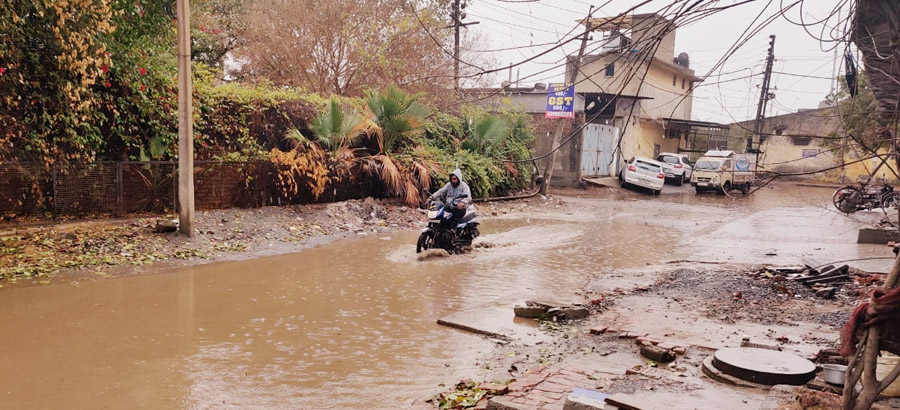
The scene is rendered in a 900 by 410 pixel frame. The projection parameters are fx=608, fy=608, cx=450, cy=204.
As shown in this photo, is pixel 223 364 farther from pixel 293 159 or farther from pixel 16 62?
pixel 293 159

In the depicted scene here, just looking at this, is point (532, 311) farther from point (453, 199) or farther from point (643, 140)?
point (643, 140)

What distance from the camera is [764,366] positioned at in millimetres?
4500

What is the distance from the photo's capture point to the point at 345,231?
14.2 metres

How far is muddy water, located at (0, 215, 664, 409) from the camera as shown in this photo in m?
4.84

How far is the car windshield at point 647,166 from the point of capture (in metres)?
28.1

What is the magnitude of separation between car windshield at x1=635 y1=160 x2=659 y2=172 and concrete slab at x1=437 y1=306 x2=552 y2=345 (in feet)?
73.7

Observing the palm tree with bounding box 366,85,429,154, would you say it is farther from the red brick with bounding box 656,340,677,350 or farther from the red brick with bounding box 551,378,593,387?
the red brick with bounding box 551,378,593,387

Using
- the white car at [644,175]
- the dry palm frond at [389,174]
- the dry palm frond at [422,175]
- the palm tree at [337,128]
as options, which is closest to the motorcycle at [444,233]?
the dry palm frond at [389,174]

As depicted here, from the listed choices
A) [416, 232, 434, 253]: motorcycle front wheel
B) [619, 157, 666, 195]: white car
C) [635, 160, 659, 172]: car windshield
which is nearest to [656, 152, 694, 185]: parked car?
[619, 157, 666, 195]: white car

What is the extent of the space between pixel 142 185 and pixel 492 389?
980cm

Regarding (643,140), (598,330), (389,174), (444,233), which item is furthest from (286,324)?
(643,140)

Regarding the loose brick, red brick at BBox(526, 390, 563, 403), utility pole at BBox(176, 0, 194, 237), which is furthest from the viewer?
utility pole at BBox(176, 0, 194, 237)

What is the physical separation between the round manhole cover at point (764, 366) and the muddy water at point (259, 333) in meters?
2.13

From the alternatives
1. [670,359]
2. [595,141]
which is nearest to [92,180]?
[670,359]
